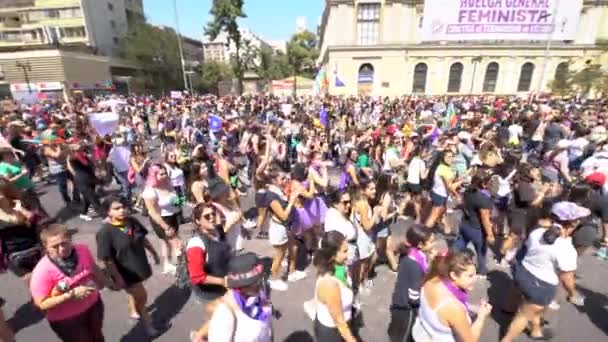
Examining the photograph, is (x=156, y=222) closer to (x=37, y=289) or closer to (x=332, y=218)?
(x=37, y=289)

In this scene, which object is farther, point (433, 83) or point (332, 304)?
point (433, 83)

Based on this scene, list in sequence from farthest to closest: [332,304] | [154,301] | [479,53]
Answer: [479,53] < [154,301] < [332,304]

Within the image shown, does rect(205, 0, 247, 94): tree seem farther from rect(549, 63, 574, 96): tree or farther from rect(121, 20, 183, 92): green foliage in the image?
rect(549, 63, 574, 96): tree

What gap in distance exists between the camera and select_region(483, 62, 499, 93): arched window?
37562mm

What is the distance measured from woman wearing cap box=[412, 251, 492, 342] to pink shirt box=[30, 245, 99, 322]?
2739mm

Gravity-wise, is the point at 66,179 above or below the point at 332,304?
below

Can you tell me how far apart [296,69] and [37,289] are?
66.7m

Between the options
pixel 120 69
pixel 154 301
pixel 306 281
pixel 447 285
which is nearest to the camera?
pixel 447 285

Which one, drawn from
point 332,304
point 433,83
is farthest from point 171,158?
point 433,83

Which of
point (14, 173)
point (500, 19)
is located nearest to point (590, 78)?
point (500, 19)

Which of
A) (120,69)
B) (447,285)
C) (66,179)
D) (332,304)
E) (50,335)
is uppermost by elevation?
(120,69)

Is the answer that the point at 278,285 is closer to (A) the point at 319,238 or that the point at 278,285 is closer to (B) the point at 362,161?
(A) the point at 319,238

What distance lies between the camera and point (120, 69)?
158ft

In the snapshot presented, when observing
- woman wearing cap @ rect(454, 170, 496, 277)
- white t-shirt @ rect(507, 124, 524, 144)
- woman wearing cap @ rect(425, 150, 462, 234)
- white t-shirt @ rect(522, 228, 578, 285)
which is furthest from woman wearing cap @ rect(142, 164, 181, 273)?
white t-shirt @ rect(507, 124, 524, 144)
